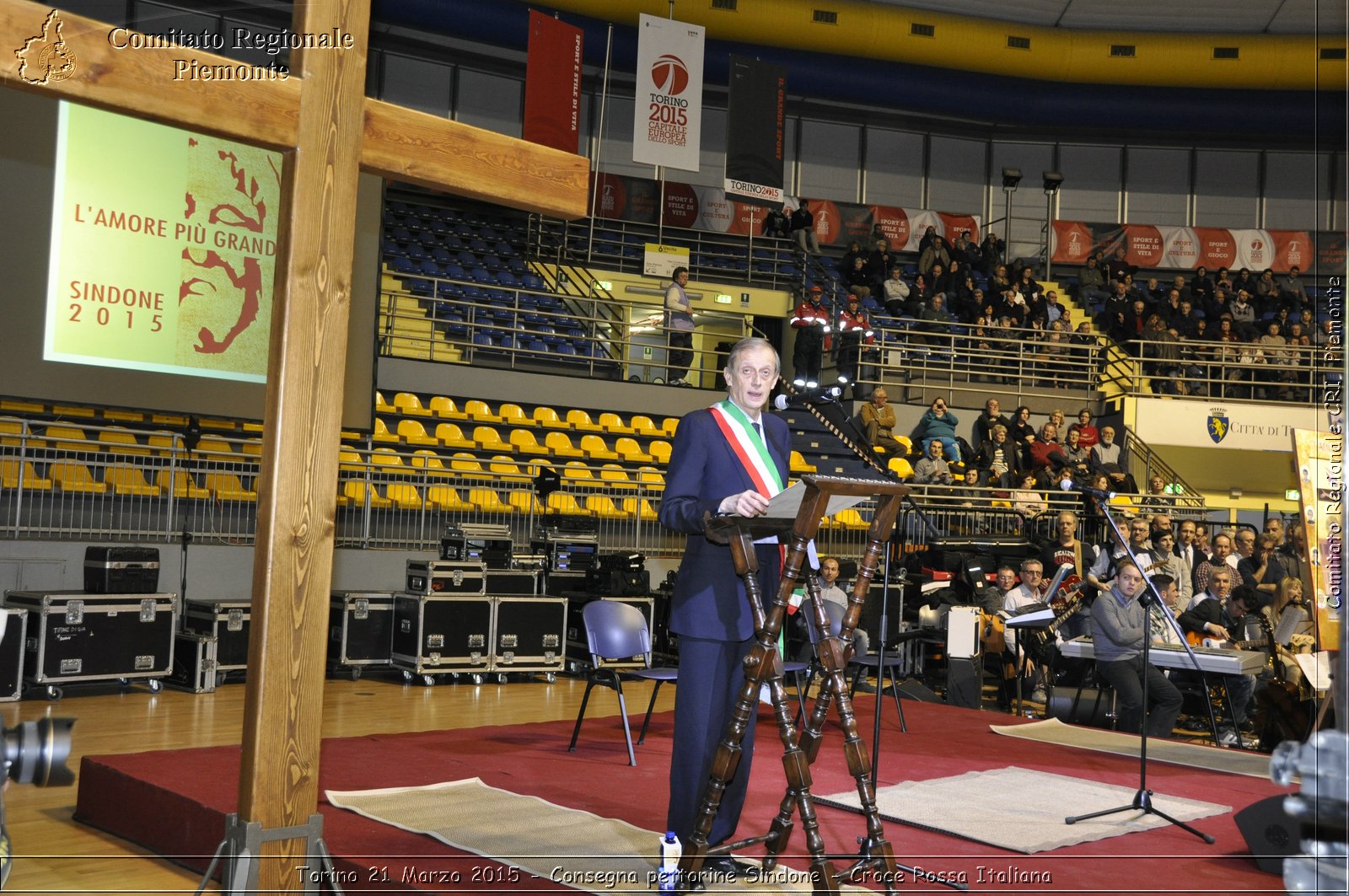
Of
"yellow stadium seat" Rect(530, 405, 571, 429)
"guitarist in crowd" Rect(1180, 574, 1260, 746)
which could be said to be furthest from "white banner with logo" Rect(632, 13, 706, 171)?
"guitarist in crowd" Rect(1180, 574, 1260, 746)

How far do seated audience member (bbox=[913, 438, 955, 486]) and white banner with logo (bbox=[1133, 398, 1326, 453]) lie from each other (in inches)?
151

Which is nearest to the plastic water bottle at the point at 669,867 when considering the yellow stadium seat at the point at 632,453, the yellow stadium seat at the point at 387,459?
the yellow stadium seat at the point at 387,459

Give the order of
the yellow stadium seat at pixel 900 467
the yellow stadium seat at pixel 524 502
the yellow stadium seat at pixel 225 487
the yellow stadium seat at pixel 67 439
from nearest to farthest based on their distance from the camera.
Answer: the yellow stadium seat at pixel 67 439 < the yellow stadium seat at pixel 225 487 < the yellow stadium seat at pixel 524 502 < the yellow stadium seat at pixel 900 467

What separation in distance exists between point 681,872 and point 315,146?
2257 millimetres

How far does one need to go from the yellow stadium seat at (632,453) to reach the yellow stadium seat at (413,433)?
7.26 ft

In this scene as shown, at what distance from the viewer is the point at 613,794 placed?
4.75 meters

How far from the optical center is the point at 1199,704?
8289 millimetres

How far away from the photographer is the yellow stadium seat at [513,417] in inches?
517

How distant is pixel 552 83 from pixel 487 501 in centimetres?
537

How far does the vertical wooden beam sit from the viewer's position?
10.1ft

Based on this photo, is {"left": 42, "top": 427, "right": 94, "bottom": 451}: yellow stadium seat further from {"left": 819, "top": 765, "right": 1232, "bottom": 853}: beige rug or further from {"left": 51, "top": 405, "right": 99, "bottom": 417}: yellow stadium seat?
{"left": 819, "top": 765, "right": 1232, "bottom": 853}: beige rug

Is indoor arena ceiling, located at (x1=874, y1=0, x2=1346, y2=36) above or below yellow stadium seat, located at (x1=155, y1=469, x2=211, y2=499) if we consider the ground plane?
above

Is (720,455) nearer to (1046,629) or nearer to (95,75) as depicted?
(95,75)

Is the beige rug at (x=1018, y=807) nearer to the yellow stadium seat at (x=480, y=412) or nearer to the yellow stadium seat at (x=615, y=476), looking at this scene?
the yellow stadium seat at (x=615, y=476)
